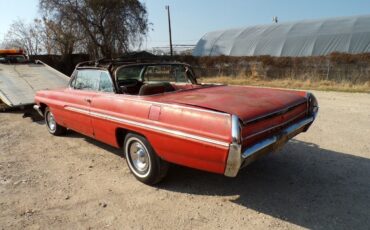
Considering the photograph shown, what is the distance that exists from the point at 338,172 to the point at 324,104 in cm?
592

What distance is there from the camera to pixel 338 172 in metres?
4.39

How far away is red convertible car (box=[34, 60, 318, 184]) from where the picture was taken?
3.22 meters

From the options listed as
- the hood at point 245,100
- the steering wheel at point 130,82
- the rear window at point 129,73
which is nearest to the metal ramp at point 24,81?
the steering wheel at point 130,82

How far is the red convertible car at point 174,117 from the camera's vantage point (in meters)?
3.22

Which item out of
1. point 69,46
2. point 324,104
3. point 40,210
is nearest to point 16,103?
point 40,210

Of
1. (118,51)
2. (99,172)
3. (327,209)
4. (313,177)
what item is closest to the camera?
(327,209)

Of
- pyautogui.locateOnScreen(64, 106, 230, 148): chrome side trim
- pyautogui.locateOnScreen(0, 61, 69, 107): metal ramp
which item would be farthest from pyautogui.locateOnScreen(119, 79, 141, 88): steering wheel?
pyautogui.locateOnScreen(0, 61, 69, 107): metal ramp

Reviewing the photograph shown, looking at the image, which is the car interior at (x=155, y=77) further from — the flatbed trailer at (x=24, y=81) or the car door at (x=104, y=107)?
the flatbed trailer at (x=24, y=81)

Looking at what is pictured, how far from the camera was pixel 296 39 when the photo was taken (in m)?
25.2

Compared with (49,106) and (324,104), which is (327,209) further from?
(324,104)

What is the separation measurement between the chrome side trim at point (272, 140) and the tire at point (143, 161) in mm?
1173

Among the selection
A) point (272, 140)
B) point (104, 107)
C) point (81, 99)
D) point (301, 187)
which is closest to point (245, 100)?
point (272, 140)

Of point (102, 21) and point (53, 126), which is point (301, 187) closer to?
point (53, 126)

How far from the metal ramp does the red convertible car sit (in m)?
4.23
